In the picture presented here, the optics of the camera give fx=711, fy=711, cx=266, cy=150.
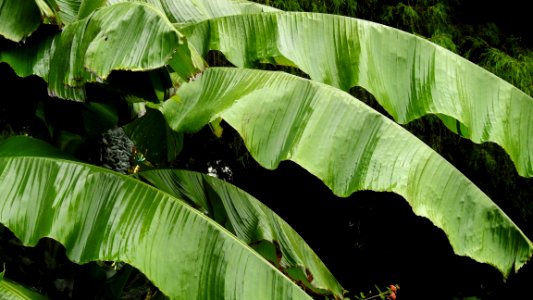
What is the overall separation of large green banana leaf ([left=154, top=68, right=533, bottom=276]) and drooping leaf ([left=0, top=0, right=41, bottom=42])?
0.48 meters

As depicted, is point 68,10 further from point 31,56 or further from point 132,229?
point 132,229

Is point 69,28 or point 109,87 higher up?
point 69,28

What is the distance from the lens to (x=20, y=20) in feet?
7.24

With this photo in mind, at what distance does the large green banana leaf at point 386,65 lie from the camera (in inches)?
Answer: 91.4

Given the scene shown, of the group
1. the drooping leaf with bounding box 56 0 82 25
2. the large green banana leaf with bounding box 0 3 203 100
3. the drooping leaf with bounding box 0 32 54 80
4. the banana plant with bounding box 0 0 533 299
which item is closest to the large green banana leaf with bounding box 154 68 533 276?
the banana plant with bounding box 0 0 533 299

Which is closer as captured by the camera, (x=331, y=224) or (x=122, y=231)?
(x=122, y=231)

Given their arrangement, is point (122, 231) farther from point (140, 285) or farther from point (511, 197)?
point (511, 197)

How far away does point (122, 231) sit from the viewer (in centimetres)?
192

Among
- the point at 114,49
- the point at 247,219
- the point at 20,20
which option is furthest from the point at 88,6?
the point at 247,219

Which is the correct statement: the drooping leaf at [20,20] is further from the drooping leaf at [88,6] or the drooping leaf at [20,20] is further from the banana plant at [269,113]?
the drooping leaf at [88,6]

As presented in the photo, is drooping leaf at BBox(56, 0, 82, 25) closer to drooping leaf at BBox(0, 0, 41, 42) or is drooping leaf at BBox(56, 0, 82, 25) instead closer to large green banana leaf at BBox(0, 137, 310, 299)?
drooping leaf at BBox(0, 0, 41, 42)

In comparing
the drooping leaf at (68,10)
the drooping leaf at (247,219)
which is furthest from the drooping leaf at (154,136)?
the drooping leaf at (68,10)

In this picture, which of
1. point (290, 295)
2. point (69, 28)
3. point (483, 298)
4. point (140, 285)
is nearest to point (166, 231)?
point (290, 295)

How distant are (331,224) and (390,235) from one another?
0.44 m
